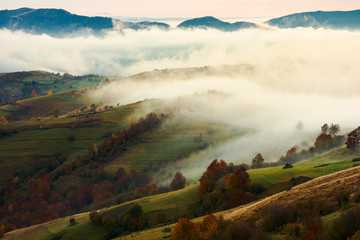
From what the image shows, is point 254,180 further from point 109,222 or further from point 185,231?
point 185,231

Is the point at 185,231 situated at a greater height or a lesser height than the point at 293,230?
lesser

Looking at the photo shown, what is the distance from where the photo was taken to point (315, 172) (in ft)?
268

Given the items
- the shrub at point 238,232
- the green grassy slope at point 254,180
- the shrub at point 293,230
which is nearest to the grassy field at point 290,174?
the green grassy slope at point 254,180

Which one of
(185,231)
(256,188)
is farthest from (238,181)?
(185,231)

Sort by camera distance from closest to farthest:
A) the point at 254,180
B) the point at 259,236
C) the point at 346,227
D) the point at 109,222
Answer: the point at 346,227 < the point at 259,236 < the point at 254,180 < the point at 109,222

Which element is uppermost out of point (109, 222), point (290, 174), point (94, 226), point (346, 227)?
point (346, 227)

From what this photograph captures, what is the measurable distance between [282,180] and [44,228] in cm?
9220

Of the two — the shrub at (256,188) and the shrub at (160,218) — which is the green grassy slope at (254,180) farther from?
the shrub at (256,188)

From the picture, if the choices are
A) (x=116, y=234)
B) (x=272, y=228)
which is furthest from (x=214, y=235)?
(x=116, y=234)

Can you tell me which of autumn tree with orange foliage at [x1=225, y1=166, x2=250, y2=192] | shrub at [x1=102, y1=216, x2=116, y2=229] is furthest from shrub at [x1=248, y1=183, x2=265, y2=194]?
shrub at [x1=102, y1=216, x2=116, y2=229]

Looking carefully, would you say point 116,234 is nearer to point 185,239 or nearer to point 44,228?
point 44,228

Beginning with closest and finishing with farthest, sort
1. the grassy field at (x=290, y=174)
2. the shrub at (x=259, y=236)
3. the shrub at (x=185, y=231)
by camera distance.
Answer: the shrub at (x=259, y=236)
the shrub at (x=185, y=231)
the grassy field at (x=290, y=174)

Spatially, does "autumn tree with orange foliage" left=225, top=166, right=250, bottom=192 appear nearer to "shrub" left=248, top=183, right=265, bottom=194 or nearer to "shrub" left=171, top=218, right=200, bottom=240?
"shrub" left=248, top=183, right=265, bottom=194

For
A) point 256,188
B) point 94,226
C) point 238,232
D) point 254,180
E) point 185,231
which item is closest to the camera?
point 238,232
